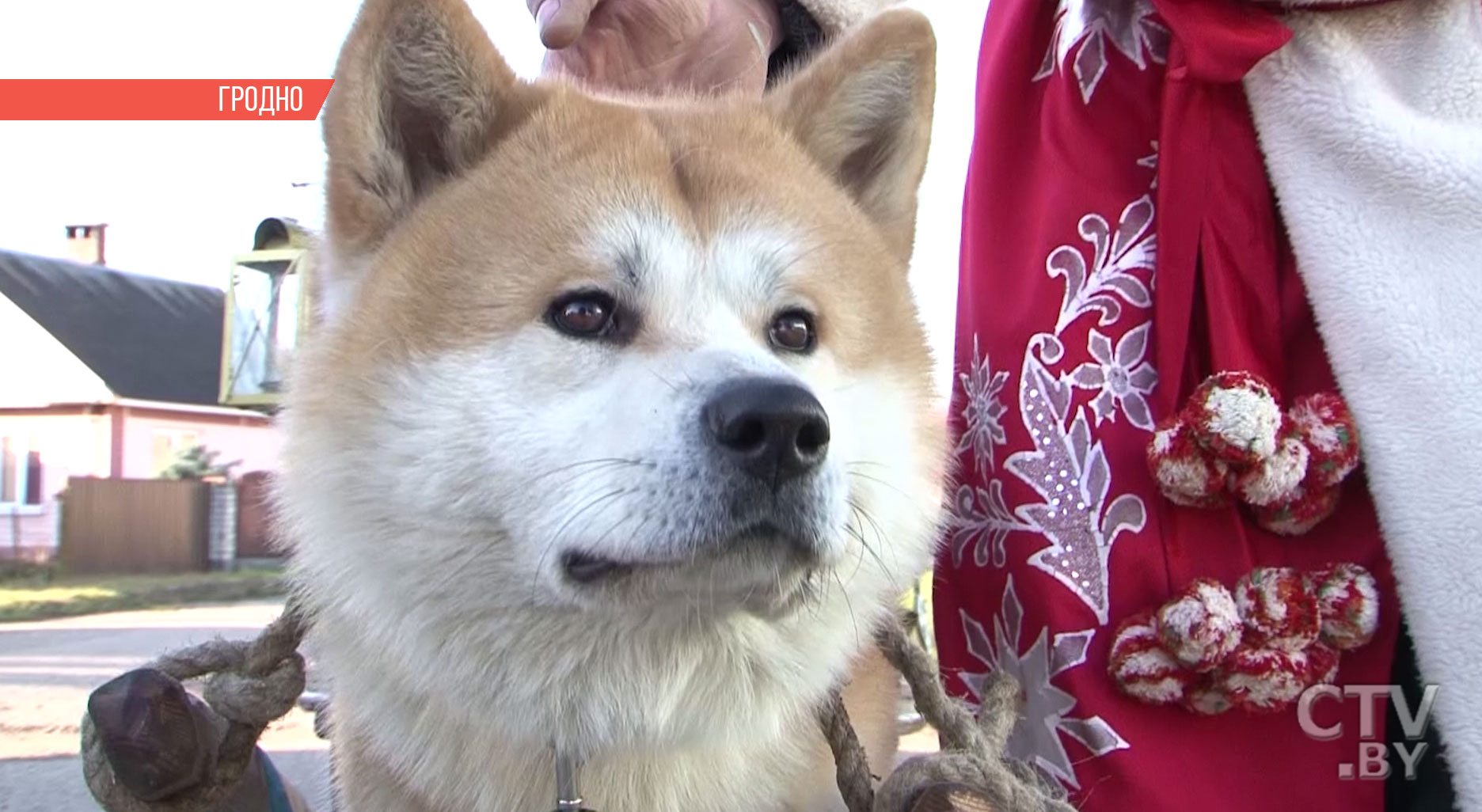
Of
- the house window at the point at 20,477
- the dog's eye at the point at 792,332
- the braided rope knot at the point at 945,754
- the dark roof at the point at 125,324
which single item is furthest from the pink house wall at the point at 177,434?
the braided rope knot at the point at 945,754

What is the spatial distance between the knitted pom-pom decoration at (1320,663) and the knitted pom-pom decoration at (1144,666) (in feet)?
0.52

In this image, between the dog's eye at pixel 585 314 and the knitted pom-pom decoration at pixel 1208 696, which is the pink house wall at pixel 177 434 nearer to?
the dog's eye at pixel 585 314

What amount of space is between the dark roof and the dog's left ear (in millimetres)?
16496

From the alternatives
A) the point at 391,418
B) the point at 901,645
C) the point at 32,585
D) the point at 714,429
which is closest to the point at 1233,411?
the point at 901,645

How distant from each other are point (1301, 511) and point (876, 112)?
3.38 feet

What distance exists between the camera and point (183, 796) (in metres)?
1.58

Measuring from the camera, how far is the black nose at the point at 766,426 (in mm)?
1372

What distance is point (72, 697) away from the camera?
7410mm

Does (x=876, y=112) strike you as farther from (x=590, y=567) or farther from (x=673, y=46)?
(x=590, y=567)

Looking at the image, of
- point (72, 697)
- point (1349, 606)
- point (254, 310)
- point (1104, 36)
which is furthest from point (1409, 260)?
point (72, 697)

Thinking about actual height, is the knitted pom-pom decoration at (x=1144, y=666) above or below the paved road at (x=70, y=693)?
above

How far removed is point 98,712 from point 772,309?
3.59 ft

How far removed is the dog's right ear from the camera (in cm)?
170

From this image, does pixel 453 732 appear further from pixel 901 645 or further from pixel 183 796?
pixel 901 645
